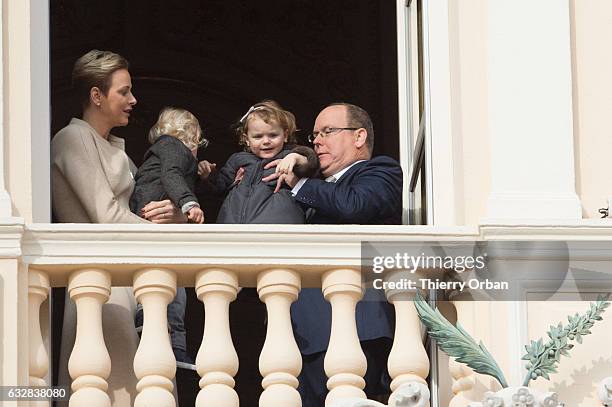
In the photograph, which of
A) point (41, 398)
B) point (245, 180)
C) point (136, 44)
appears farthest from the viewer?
point (136, 44)

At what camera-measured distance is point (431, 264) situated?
8180mm

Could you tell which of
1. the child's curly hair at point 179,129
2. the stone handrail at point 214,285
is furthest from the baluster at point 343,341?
the child's curly hair at point 179,129

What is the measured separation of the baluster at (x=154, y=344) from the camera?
7.85 meters

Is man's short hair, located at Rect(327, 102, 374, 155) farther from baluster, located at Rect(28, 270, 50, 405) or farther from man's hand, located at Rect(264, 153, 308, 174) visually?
baluster, located at Rect(28, 270, 50, 405)

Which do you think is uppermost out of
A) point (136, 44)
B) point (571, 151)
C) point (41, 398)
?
point (136, 44)

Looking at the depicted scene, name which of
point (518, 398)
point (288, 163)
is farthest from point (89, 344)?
point (518, 398)

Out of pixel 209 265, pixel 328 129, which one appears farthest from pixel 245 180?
pixel 209 265

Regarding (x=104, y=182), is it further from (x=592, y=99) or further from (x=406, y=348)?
(x=592, y=99)

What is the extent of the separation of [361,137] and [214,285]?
4.31 feet

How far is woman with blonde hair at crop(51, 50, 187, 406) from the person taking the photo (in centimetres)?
829

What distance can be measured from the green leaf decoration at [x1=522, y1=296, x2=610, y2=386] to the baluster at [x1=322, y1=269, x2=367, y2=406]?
1.78ft

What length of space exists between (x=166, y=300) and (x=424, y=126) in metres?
1.35

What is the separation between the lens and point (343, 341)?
8000 millimetres

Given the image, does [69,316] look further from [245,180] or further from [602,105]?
[602,105]
